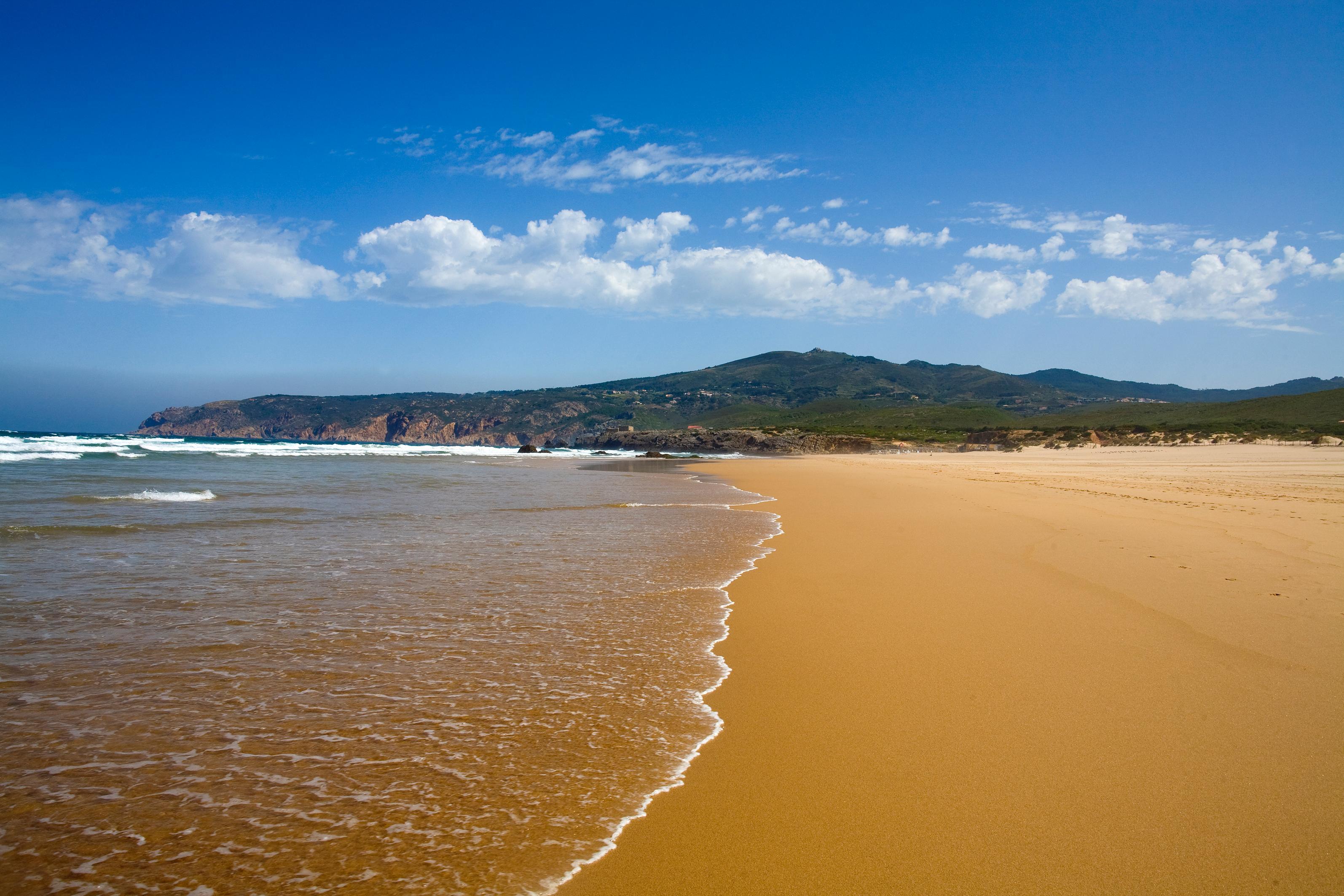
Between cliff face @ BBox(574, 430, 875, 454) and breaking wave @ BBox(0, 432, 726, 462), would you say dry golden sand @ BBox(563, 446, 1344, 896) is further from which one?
cliff face @ BBox(574, 430, 875, 454)

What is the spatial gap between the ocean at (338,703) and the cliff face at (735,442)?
221ft

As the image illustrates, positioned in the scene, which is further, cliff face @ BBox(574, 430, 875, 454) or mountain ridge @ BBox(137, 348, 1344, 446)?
mountain ridge @ BBox(137, 348, 1344, 446)

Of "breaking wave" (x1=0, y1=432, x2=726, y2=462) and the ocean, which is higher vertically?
"breaking wave" (x1=0, y1=432, x2=726, y2=462)

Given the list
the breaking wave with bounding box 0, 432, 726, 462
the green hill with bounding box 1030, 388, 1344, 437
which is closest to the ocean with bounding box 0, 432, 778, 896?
the breaking wave with bounding box 0, 432, 726, 462

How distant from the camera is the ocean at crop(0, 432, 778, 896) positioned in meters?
2.83

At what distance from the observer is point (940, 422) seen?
101750 millimetres

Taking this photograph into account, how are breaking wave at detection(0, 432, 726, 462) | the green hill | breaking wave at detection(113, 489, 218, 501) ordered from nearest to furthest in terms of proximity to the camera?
breaking wave at detection(113, 489, 218, 501), breaking wave at detection(0, 432, 726, 462), the green hill

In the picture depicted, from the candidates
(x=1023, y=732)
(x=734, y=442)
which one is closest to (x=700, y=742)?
(x=1023, y=732)

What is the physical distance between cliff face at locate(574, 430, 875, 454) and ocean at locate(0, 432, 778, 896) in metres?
67.3

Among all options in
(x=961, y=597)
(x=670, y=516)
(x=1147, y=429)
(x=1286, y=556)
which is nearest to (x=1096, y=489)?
(x=1286, y=556)

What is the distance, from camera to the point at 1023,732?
394 centimetres

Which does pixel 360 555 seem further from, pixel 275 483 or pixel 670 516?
pixel 275 483

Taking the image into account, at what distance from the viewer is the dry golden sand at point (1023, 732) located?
9.02ft

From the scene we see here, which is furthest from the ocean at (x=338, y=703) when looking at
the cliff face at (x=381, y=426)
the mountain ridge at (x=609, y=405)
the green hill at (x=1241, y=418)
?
the cliff face at (x=381, y=426)
